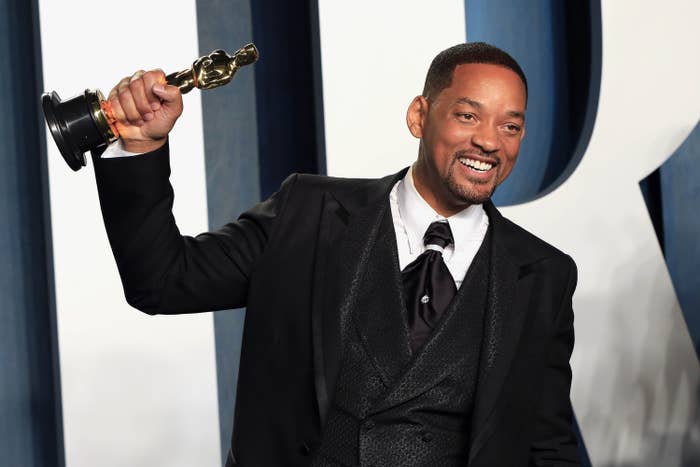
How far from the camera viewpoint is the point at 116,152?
1.53 m

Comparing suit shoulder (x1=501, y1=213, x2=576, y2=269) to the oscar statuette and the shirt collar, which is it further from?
the oscar statuette

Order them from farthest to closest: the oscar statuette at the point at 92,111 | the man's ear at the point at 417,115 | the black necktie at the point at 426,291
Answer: the man's ear at the point at 417,115, the black necktie at the point at 426,291, the oscar statuette at the point at 92,111

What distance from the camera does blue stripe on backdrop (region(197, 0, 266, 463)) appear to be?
285 cm

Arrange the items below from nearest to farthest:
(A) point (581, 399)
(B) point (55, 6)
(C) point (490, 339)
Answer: (C) point (490, 339)
(B) point (55, 6)
(A) point (581, 399)

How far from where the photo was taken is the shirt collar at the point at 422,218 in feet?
6.18

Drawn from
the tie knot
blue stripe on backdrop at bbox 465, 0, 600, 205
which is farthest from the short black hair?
blue stripe on backdrop at bbox 465, 0, 600, 205

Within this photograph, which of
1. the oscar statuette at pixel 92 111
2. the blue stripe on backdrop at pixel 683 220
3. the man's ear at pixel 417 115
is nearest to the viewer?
the oscar statuette at pixel 92 111

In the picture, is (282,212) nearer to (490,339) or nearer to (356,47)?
(490,339)

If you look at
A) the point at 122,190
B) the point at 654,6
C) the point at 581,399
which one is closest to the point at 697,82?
the point at 654,6

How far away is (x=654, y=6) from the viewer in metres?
2.88

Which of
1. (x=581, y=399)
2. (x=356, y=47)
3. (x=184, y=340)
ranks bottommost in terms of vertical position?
(x=581, y=399)

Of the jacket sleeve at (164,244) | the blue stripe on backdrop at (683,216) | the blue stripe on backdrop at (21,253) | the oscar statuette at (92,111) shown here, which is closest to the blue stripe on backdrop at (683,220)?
the blue stripe on backdrop at (683,216)

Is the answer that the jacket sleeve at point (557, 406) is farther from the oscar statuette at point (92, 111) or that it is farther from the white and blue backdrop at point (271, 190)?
the white and blue backdrop at point (271, 190)

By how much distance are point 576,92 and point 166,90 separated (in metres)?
1.93
